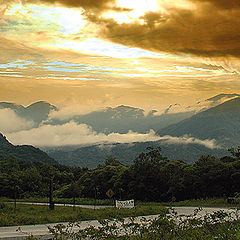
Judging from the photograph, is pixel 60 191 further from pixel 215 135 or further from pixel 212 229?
pixel 215 135

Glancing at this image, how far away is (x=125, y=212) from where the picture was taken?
19.3 meters

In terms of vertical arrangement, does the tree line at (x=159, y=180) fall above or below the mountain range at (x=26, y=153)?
above

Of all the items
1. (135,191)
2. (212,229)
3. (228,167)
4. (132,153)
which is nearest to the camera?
(212,229)

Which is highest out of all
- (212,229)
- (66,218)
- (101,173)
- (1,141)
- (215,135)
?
(212,229)

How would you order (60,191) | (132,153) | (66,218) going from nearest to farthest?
(66,218)
(60,191)
(132,153)

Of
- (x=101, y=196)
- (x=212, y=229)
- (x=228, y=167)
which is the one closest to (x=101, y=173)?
(x=101, y=196)

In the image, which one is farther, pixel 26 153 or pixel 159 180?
pixel 26 153

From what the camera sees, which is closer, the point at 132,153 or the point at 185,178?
the point at 185,178

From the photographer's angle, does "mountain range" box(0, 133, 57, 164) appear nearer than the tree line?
No

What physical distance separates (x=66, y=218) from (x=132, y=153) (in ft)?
413

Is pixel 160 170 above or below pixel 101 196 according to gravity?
above

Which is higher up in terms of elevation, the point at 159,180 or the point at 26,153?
the point at 159,180

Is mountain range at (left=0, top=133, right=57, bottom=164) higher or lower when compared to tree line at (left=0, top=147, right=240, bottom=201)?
lower

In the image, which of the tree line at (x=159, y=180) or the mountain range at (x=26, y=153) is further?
the mountain range at (x=26, y=153)
